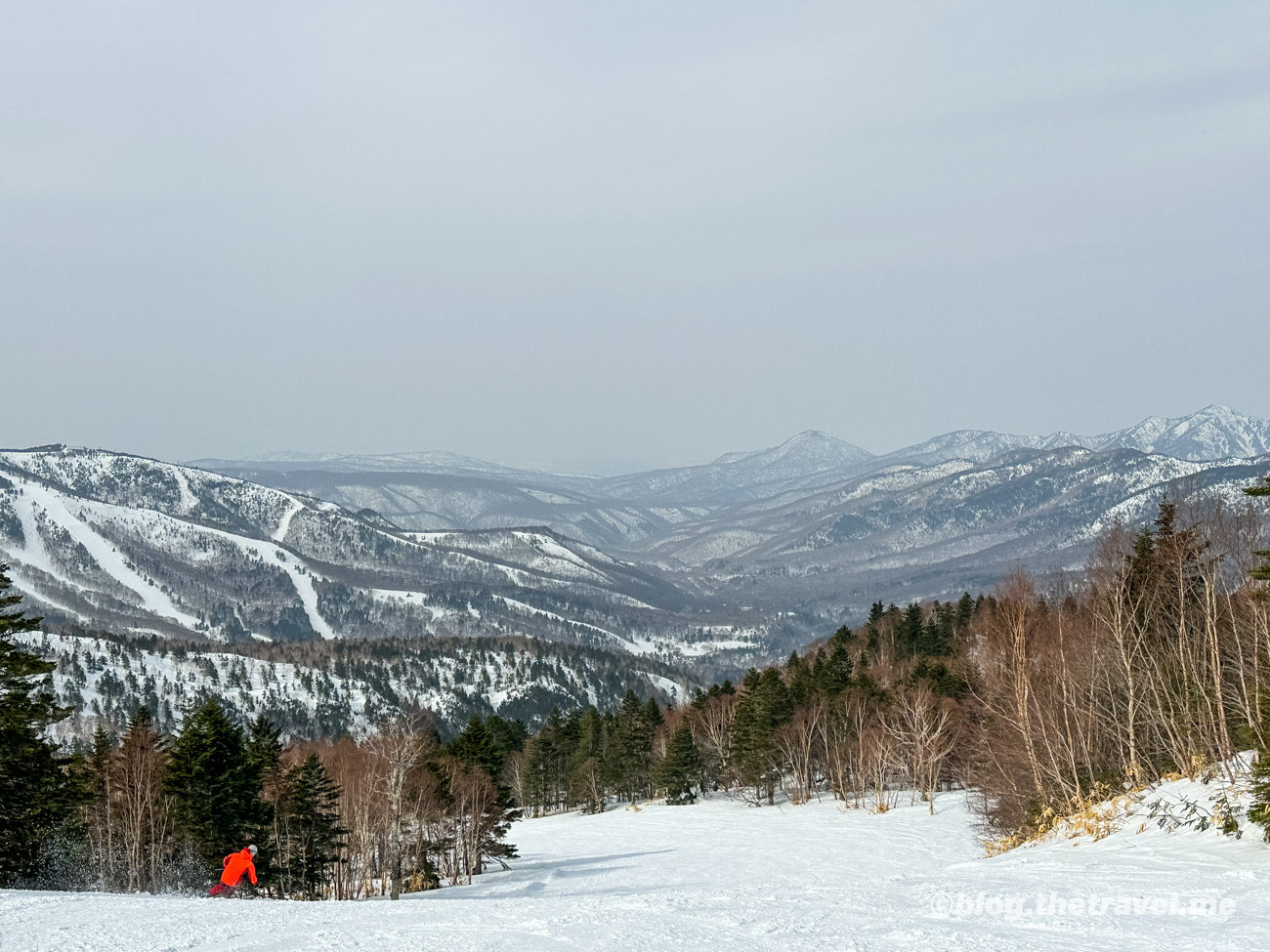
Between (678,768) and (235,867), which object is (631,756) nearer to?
(678,768)

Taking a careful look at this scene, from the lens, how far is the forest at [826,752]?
32656 mm

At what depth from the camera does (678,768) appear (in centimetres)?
8519

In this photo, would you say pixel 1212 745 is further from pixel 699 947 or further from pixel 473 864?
pixel 473 864

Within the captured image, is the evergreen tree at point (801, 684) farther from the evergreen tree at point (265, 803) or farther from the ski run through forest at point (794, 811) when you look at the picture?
the evergreen tree at point (265, 803)

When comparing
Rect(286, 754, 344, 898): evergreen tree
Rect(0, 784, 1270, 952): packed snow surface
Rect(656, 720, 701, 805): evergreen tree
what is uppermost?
Rect(0, 784, 1270, 952): packed snow surface

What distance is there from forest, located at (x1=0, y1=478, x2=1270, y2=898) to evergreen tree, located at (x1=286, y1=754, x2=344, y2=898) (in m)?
0.17

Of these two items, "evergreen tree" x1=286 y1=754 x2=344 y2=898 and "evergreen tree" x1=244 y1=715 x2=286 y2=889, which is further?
"evergreen tree" x1=286 y1=754 x2=344 y2=898

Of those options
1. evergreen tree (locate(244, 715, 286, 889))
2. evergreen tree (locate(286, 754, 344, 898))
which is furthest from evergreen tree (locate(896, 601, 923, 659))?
evergreen tree (locate(286, 754, 344, 898))

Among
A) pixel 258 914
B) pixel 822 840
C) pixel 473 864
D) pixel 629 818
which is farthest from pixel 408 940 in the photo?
pixel 629 818

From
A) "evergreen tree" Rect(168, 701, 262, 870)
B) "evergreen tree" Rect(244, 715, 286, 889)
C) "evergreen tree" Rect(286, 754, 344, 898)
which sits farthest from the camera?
"evergreen tree" Rect(286, 754, 344, 898)

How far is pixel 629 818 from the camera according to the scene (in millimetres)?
77375

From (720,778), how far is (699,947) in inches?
3037

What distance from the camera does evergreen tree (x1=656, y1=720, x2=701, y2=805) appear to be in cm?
8506

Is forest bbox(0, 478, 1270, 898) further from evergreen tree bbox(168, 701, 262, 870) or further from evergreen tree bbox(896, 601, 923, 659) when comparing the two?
evergreen tree bbox(896, 601, 923, 659)
